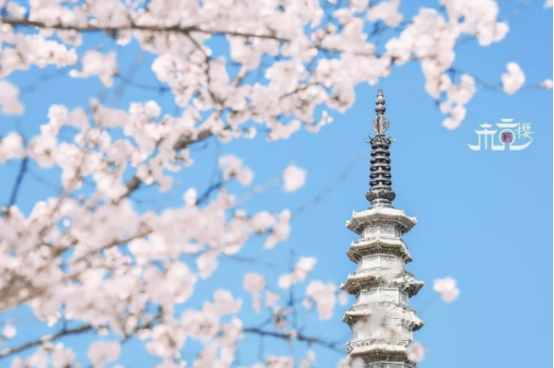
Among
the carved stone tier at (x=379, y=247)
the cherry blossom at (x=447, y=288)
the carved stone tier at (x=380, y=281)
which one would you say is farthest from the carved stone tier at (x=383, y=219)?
the cherry blossom at (x=447, y=288)

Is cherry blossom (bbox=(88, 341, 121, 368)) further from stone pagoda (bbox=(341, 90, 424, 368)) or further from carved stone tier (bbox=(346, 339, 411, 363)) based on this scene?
carved stone tier (bbox=(346, 339, 411, 363))

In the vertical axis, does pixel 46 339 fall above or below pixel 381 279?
below

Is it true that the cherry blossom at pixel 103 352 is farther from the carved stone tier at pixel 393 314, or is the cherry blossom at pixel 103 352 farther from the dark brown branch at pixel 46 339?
the carved stone tier at pixel 393 314

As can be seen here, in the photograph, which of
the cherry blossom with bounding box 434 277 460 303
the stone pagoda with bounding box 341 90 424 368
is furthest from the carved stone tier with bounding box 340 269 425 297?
the cherry blossom with bounding box 434 277 460 303

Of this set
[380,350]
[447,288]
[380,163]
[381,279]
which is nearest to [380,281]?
[381,279]

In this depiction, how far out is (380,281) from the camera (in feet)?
87.3

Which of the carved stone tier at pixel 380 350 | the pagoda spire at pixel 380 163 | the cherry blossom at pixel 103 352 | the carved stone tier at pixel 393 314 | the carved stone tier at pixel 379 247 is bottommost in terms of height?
the cherry blossom at pixel 103 352

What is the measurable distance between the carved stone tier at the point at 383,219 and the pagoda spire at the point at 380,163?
74cm

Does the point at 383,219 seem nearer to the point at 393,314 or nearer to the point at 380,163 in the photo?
the point at 380,163

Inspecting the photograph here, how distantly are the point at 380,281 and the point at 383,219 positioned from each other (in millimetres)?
2599

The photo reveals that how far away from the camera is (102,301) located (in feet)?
16.5

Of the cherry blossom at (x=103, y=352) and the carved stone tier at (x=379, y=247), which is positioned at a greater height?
the carved stone tier at (x=379, y=247)

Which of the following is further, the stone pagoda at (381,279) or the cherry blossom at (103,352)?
the stone pagoda at (381,279)

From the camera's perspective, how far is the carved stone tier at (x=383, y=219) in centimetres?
2816
